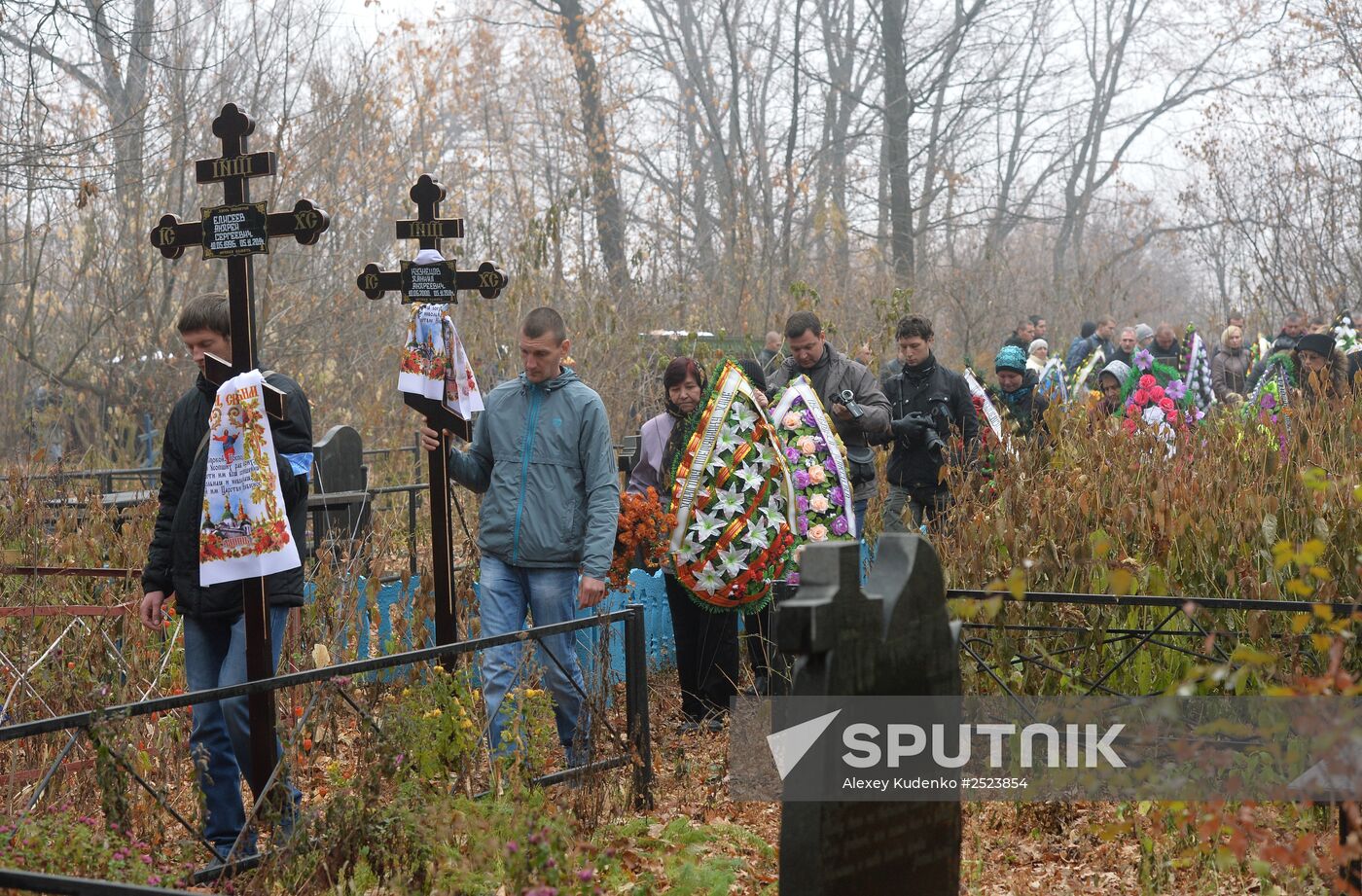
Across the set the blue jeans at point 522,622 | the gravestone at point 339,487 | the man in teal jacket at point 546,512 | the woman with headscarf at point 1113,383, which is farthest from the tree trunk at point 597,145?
the blue jeans at point 522,622

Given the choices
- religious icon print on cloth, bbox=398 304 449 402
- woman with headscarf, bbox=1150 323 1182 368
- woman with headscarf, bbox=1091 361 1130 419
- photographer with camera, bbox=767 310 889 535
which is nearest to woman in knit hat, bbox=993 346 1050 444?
photographer with camera, bbox=767 310 889 535

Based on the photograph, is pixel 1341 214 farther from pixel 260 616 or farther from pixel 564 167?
pixel 260 616

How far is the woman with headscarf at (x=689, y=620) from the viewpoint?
6.21 metres

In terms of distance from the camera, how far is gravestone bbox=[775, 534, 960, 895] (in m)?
2.99

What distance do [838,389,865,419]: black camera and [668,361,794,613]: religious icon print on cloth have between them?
1017 millimetres

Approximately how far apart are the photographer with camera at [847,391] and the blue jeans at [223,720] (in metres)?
3.50

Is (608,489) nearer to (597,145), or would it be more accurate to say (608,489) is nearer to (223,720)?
(223,720)

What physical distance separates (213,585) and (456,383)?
67.1 inches

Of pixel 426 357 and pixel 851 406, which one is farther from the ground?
pixel 426 357

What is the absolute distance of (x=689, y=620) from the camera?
6297mm

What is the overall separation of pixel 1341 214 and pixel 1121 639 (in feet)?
43.7

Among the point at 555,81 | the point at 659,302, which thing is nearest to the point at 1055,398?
the point at 659,302

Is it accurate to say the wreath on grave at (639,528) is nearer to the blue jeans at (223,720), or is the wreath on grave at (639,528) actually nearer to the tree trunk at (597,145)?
the blue jeans at (223,720)

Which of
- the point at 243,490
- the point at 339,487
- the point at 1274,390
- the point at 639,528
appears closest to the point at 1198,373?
the point at 1274,390
